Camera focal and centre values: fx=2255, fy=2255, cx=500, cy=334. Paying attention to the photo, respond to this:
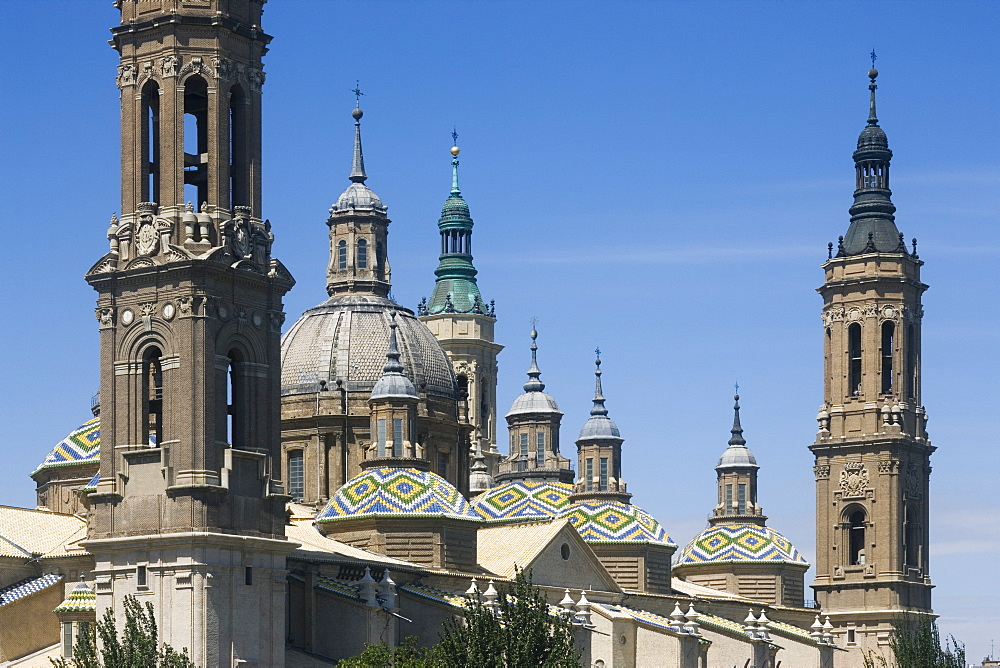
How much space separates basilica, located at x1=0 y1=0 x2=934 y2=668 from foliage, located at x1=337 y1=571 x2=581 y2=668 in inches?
237

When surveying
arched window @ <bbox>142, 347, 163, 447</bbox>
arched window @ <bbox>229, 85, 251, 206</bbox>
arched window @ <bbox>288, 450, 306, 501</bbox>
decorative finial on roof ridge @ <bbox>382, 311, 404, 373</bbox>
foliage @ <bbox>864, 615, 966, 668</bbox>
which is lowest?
foliage @ <bbox>864, 615, 966, 668</bbox>

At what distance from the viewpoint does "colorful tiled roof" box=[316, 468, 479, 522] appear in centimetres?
7488

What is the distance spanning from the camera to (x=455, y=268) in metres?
129

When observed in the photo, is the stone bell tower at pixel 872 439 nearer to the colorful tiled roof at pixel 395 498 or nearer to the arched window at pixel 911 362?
the arched window at pixel 911 362

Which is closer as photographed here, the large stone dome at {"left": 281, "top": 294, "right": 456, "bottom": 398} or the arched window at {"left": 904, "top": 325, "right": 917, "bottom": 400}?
the large stone dome at {"left": 281, "top": 294, "right": 456, "bottom": 398}

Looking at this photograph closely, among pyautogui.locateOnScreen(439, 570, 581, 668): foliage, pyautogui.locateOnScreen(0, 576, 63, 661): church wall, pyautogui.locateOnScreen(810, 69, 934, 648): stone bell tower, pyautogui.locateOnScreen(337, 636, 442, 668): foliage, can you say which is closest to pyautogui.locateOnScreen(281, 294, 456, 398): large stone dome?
pyautogui.locateOnScreen(810, 69, 934, 648): stone bell tower

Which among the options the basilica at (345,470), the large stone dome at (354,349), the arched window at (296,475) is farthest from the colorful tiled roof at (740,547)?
the arched window at (296,475)

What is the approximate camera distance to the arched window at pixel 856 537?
3984 inches

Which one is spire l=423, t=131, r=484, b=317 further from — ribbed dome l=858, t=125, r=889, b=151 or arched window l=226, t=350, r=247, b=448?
arched window l=226, t=350, r=247, b=448

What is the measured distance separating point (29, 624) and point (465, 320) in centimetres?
6333

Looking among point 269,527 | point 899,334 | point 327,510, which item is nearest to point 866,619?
point 899,334

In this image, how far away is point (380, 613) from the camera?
6675cm

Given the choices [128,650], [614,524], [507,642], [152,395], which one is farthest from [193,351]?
[614,524]

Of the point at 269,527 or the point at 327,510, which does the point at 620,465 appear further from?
the point at 269,527
